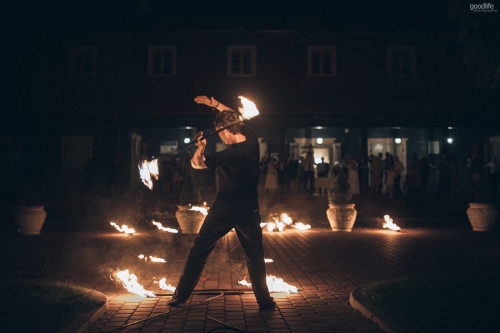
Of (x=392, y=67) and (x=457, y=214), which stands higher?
(x=392, y=67)

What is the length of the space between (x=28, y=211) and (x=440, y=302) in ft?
37.8

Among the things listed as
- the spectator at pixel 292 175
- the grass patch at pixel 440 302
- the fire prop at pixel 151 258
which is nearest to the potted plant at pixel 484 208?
the spectator at pixel 292 175

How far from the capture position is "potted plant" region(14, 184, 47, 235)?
1315 centimetres

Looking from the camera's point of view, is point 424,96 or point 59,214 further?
point 424,96

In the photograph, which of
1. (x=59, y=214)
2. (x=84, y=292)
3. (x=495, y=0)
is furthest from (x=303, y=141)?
(x=84, y=292)

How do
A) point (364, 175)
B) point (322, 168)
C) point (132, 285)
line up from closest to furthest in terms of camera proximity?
point (132, 285) < point (322, 168) < point (364, 175)

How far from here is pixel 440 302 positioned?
5035 millimetres

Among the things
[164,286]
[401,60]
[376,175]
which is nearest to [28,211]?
[164,286]

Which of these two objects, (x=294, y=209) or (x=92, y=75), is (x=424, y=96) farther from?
(x=92, y=75)

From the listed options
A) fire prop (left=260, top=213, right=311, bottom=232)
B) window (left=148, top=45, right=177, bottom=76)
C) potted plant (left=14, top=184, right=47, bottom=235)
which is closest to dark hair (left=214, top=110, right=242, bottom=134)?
fire prop (left=260, top=213, right=311, bottom=232)

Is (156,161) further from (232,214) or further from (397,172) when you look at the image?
(397,172)

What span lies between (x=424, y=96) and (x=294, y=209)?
8.90m

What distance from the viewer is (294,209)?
17016mm

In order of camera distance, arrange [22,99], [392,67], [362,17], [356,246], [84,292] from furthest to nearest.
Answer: [362,17]
[392,67]
[22,99]
[356,246]
[84,292]
